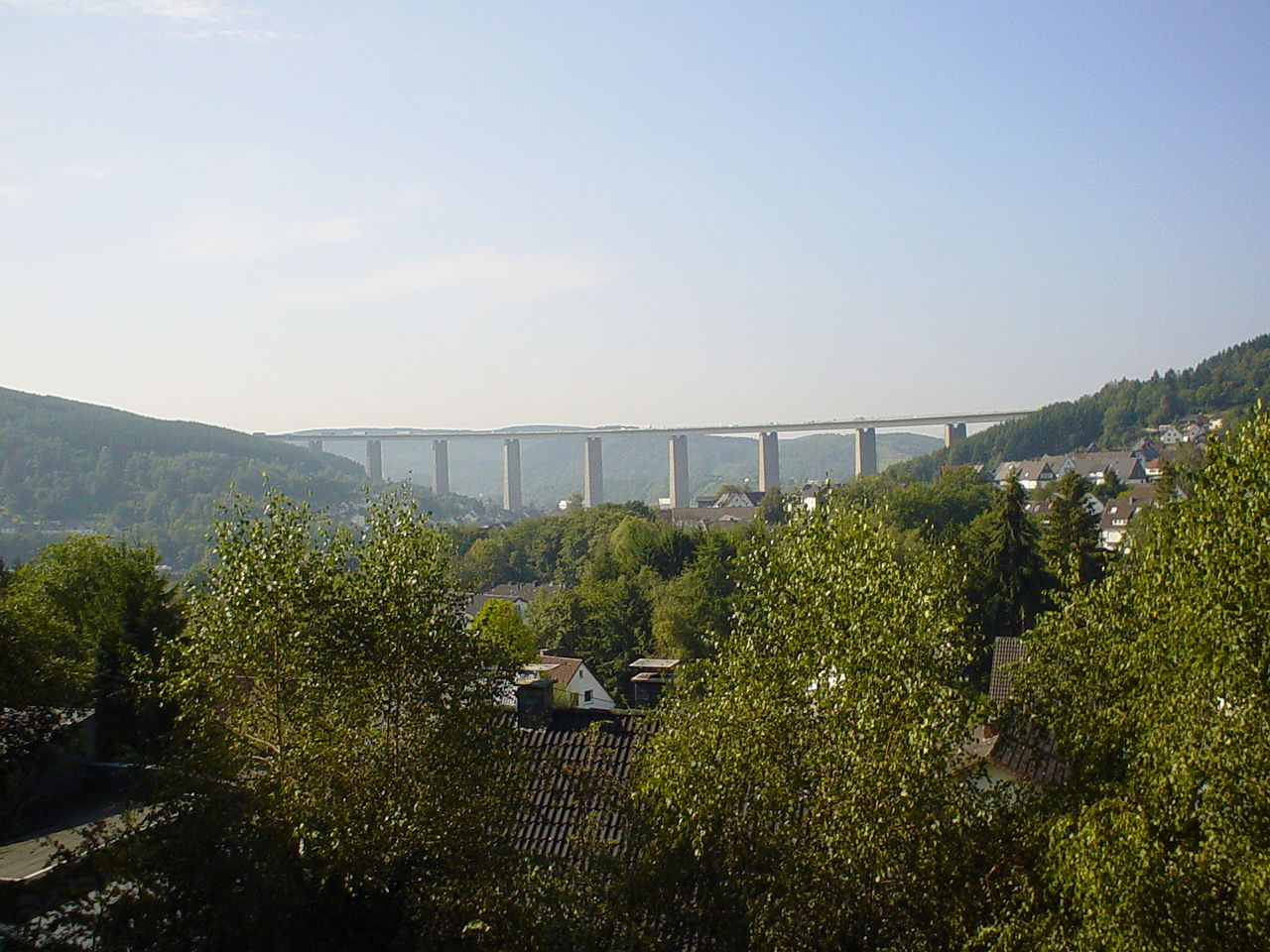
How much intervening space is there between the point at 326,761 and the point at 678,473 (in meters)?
140

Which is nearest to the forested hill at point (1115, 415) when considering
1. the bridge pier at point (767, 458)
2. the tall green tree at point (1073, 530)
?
the bridge pier at point (767, 458)

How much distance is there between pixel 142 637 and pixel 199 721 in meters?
14.0

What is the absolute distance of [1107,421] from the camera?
377 feet

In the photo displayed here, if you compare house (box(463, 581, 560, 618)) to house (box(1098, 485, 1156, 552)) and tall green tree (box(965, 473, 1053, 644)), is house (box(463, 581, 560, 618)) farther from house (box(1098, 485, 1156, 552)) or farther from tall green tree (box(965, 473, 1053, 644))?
house (box(1098, 485, 1156, 552))

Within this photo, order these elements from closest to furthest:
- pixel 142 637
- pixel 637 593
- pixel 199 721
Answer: pixel 199 721
pixel 142 637
pixel 637 593

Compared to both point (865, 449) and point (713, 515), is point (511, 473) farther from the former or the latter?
point (713, 515)

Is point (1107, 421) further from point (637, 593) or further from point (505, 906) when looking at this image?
point (505, 906)

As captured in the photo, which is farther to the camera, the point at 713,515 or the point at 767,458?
the point at 767,458

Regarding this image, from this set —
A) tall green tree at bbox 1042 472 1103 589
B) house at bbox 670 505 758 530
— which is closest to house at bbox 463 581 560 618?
tall green tree at bbox 1042 472 1103 589

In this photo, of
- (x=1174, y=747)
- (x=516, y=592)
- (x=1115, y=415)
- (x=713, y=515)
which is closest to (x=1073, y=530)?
(x=516, y=592)

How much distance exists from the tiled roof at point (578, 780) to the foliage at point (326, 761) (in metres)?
0.84

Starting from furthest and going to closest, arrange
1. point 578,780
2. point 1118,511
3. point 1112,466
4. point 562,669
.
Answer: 1. point 1112,466
2. point 1118,511
3. point 562,669
4. point 578,780

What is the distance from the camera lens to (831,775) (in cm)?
716

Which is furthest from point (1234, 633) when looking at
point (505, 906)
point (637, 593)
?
point (637, 593)
